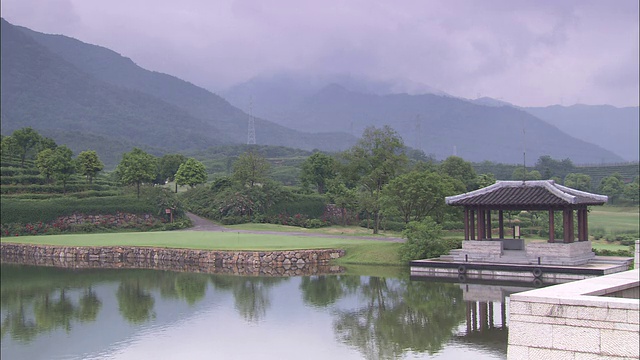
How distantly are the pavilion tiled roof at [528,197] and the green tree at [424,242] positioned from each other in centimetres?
225

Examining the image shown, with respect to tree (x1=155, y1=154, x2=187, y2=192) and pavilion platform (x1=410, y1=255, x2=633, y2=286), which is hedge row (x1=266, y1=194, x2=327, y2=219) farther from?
pavilion platform (x1=410, y1=255, x2=633, y2=286)

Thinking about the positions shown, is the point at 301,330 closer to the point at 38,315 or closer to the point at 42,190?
the point at 38,315

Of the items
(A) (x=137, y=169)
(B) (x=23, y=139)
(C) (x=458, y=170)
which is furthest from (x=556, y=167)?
(B) (x=23, y=139)

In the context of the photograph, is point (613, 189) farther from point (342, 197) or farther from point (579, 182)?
point (342, 197)

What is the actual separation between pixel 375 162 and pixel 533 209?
77.7ft

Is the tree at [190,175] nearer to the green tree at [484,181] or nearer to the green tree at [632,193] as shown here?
the green tree at [484,181]

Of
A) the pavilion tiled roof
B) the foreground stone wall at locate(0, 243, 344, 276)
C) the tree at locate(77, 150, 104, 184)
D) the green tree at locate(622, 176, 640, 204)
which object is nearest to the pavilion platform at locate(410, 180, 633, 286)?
the pavilion tiled roof

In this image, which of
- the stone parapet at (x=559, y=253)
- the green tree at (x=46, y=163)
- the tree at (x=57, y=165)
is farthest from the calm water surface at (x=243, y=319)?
the green tree at (x=46, y=163)

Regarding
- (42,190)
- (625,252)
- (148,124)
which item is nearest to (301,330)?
(625,252)

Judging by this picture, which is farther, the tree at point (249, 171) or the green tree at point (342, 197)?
the tree at point (249, 171)

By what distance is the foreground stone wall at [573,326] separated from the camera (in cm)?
874

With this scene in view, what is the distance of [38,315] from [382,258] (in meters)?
17.3

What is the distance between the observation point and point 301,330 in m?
20.5

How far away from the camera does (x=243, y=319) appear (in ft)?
73.0
